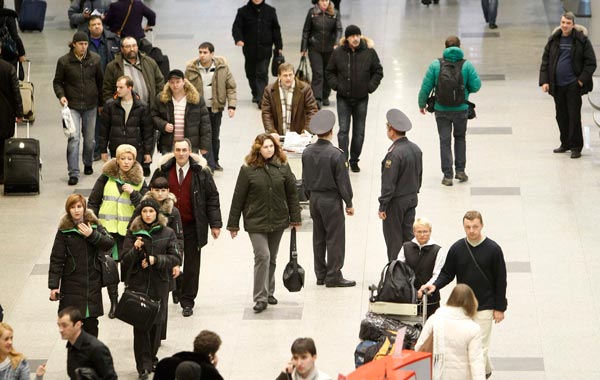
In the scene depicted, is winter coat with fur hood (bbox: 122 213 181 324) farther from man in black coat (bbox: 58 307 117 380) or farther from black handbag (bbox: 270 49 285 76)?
black handbag (bbox: 270 49 285 76)

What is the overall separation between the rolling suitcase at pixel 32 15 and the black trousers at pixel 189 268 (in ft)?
43.0

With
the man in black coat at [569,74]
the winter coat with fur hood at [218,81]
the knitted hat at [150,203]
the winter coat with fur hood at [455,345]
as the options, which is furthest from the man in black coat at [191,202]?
the man in black coat at [569,74]

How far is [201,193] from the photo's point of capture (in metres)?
12.8

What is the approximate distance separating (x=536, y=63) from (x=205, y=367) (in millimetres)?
14067

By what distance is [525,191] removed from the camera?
1612 cm

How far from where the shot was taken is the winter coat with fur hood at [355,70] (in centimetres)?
1664

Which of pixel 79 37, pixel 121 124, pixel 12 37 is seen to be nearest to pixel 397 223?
pixel 121 124

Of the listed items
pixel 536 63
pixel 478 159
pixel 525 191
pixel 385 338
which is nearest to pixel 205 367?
pixel 385 338

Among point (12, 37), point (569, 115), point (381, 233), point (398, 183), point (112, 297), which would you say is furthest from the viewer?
point (12, 37)

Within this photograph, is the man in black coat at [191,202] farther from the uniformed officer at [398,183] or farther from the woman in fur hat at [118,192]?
the uniformed officer at [398,183]

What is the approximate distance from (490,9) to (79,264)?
14.8 meters

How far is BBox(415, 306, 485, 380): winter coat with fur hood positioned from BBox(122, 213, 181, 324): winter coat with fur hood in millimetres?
2501

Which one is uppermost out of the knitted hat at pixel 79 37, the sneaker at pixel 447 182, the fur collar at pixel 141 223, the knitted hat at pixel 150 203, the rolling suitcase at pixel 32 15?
the knitted hat at pixel 79 37

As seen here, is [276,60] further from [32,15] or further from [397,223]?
[397,223]
